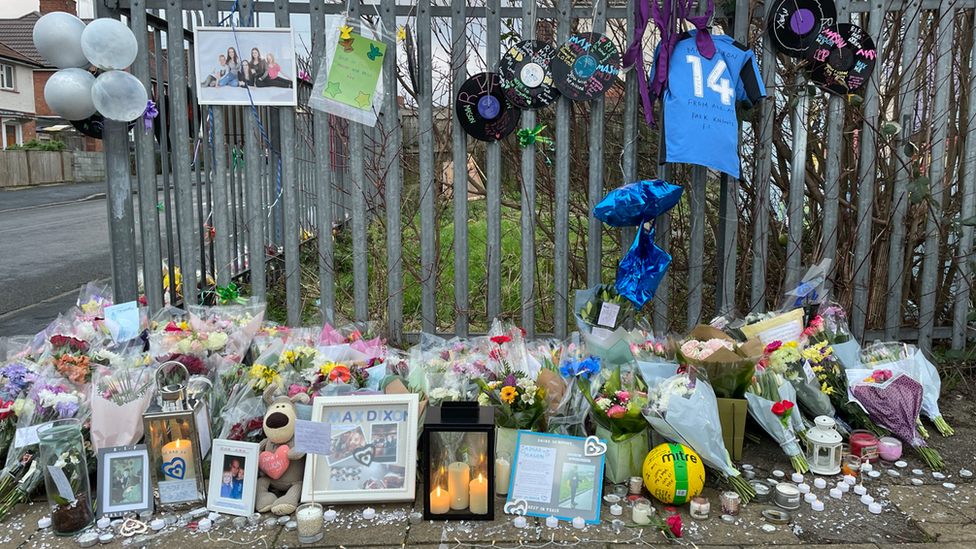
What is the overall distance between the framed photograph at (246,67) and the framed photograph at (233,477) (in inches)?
76.0

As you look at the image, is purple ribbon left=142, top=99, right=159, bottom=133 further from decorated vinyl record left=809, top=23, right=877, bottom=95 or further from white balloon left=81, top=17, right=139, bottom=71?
decorated vinyl record left=809, top=23, right=877, bottom=95

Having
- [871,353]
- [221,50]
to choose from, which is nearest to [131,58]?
[221,50]

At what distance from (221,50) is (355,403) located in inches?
83.8

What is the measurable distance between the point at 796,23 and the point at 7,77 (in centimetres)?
3446

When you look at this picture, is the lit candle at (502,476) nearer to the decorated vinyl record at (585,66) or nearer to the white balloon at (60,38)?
the decorated vinyl record at (585,66)

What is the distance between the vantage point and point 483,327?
17.0 ft

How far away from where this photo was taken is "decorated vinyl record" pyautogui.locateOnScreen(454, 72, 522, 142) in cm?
383

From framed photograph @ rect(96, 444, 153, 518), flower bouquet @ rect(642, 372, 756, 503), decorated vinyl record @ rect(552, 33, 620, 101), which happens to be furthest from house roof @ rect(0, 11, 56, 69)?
flower bouquet @ rect(642, 372, 756, 503)

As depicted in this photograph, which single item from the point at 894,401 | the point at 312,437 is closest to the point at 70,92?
the point at 312,437

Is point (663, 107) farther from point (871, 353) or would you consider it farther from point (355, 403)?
point (355, 403)

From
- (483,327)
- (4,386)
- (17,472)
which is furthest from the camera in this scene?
(483,327)

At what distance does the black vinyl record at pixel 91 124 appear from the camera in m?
3.77

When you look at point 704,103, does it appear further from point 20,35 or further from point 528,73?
point 20,35

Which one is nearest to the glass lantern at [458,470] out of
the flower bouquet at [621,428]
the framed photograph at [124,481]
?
the flower bouquet at [621,428]
